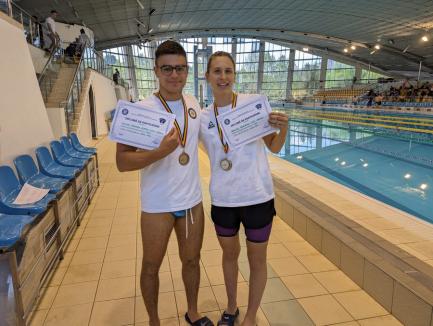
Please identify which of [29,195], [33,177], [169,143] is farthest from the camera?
[33,177]

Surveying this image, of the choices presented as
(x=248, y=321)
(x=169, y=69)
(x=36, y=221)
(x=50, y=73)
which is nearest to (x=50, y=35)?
(x=50, y=73)

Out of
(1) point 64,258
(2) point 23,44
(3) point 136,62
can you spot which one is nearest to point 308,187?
(1) point 64,258

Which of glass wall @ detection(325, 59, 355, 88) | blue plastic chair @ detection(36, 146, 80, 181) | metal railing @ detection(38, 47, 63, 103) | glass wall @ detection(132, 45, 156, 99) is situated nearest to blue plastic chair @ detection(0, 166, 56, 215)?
blue plastic chair @ detection(36, 146, 80, 181)

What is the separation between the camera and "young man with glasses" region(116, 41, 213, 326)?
1440mm

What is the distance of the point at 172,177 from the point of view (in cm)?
150

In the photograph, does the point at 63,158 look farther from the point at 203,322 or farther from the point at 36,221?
the point at 203,322

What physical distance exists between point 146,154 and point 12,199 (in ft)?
5.97

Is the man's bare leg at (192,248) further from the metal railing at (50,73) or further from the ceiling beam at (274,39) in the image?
the ceiling beam at (274,39)

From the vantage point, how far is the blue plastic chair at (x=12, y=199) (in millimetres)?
2248

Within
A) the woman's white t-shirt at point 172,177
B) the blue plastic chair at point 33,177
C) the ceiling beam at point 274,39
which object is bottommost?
the blue plastic chair at point 33,177

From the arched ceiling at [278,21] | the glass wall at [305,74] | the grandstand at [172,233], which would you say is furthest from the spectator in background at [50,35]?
the glass wall at [305,74]

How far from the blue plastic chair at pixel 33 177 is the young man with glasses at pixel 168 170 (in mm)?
1589

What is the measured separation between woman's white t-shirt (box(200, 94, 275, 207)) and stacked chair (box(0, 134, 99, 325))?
1177mm

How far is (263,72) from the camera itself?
3366 centimetres
